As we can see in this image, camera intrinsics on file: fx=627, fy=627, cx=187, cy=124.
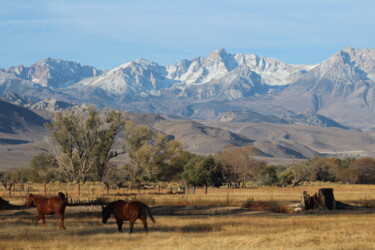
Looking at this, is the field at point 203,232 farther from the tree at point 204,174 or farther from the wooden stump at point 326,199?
the tree at point 204,174

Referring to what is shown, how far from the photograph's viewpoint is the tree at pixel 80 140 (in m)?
70.2

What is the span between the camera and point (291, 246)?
19891 mm

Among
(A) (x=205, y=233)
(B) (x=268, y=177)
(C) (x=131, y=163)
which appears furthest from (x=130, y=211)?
(B) (x=268, y=177)

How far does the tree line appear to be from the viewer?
7069 cm

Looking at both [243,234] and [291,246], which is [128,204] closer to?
[243,234]

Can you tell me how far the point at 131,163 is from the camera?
8319 centimetres

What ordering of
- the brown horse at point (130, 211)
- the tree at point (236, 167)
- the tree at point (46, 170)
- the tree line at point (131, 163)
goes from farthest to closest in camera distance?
the tree at point (236, 167) < the tree at point (46, 170) < the tree line at point (131, 163) < the brown horse at point (130, 211)

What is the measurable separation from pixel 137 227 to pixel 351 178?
73.9 metres

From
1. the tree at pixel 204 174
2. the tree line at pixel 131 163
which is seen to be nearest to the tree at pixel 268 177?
the tree line at pixel 131 163

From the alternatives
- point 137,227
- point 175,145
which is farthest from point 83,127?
point 137,227

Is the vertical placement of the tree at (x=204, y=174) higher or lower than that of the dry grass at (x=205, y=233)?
higher

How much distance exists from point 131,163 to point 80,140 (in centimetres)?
1380

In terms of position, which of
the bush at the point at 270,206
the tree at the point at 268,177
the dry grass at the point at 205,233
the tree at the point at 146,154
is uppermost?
the tree at the point at 146,154

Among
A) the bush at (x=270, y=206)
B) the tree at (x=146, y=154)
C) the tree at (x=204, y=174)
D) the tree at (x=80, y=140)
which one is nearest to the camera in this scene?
the bush at (x=270, y=206)
